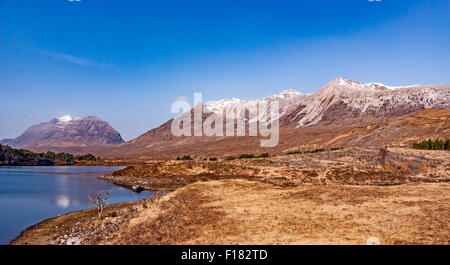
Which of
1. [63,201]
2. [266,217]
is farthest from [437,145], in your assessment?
[63,201]

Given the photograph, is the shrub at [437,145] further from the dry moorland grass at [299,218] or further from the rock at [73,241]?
the rock at [73,241]

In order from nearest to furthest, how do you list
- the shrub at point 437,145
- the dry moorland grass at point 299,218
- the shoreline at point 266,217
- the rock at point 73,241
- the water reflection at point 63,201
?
the dry moorland grass at point 299,218
the shoreline at point 266,217
the rock at point 73,241
the water reflection at point 63,201
the shrub at point 437,145

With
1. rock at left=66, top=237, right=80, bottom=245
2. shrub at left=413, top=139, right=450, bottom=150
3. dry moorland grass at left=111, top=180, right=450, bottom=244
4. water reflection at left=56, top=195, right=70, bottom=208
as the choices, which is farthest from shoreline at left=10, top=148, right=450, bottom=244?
shrub at left=413, top=139, right=450, bottom=150

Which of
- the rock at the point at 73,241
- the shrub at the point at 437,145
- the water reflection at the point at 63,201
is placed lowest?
the water reflection at the point at 63,201

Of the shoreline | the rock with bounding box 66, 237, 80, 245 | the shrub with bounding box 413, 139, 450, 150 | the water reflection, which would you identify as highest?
the shrub with bounding box 413, 139, 450, 150

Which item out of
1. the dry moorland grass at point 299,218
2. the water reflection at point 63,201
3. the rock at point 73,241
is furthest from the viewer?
the water reflection at point 63,201

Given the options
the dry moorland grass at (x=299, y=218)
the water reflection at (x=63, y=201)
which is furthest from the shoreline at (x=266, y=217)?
the water reflection at (x=63, y=201)

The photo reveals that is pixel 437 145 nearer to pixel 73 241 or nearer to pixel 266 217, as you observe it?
pixel 266 217

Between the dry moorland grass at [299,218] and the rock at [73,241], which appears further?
the rock at [73,241]

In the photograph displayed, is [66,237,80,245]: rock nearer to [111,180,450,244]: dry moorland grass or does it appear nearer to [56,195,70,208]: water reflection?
[111,180,450,244]: dry moorland grass
